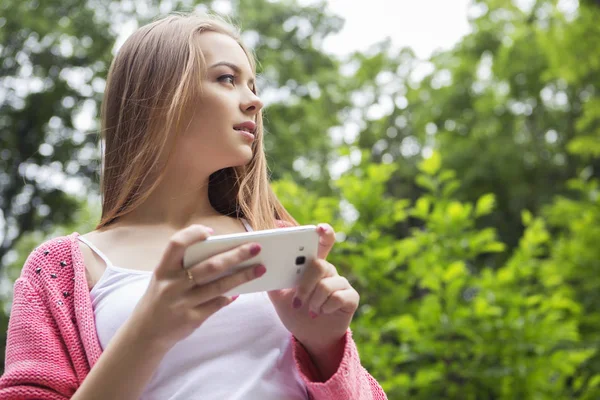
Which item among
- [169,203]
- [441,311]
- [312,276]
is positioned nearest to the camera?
[312,276]

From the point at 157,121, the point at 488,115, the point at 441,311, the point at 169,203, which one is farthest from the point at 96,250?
the point at 488,115

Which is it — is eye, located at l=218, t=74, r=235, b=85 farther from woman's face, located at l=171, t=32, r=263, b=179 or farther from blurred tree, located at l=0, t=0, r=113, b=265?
blurred tree, located at l=0, t=0, r=113, b=265

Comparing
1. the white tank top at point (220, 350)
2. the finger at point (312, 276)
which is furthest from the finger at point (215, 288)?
the white tank top at point (220, 350)

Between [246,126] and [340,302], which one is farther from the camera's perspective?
[246,126]

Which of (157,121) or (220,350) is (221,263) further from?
(157,121)

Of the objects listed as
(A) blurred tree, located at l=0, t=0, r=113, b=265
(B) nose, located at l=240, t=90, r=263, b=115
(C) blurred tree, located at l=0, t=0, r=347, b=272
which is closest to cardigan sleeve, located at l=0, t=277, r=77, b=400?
(B) nose, located at l=240, t=90, r=263, b=115

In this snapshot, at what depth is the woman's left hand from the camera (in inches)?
44.6

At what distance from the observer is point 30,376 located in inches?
46.1

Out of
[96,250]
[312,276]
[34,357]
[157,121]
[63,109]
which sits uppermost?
[157,121]

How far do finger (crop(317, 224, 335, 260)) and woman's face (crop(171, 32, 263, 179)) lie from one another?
0.33 meters

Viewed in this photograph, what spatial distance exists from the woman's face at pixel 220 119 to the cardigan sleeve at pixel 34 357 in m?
0.40

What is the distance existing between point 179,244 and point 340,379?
426 mm

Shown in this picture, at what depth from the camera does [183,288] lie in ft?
3.33

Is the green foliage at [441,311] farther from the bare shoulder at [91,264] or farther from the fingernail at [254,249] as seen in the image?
the fingernail at [254,249]
